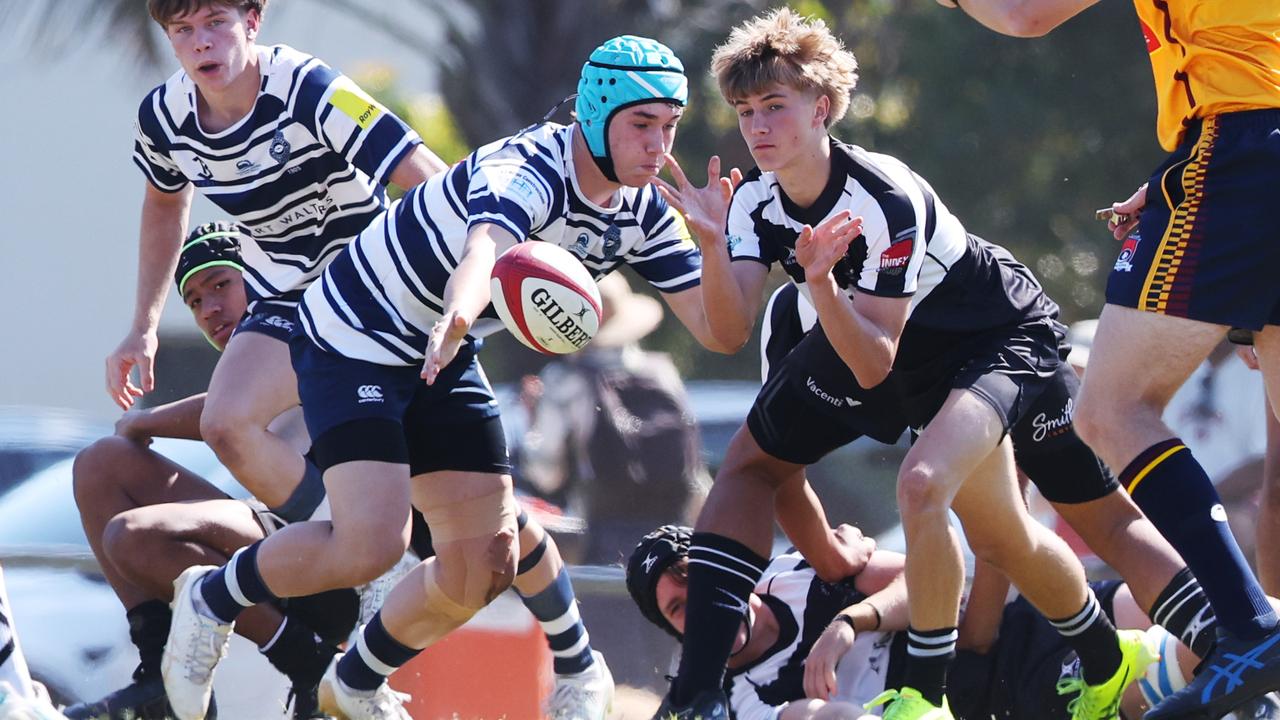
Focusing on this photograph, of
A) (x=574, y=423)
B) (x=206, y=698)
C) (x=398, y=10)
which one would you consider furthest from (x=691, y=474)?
(x=398, y=10)

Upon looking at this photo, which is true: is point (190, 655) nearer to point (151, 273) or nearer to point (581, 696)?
point (581, 696)

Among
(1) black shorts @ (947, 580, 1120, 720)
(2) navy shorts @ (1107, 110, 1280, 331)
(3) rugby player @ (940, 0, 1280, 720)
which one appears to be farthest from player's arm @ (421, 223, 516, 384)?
(1) black shorts @ (947, 580, 1120, 720)

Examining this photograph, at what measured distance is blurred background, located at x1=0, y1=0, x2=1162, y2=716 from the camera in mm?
8273

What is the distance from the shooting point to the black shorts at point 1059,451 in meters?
4.17

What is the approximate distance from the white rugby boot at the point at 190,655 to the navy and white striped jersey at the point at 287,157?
1.07 meters

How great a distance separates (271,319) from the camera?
468 cm

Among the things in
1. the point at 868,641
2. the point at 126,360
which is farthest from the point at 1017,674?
the point at 126,360

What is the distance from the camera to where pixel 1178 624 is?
4.06m

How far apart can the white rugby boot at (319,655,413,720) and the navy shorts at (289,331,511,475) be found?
23.6 inches

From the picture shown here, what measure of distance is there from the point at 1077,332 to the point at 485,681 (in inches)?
140

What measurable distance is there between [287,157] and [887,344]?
1932mm

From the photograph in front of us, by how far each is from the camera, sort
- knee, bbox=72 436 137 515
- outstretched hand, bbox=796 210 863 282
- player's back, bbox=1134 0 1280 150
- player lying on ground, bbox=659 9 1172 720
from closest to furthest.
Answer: player's back, bbox=1134 0 1280 150 → outstretched hand, bbox=796 210 863 282 → player lying on ground, bbox=659 9 1172 720 → knee, bbox=72 436 137 515

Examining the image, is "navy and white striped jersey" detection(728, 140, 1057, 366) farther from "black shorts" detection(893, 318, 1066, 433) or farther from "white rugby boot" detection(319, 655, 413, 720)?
"white rugby boot" detection(319, 655, 413, 720)

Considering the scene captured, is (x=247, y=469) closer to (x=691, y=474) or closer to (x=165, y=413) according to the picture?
(x=165, y=413)
